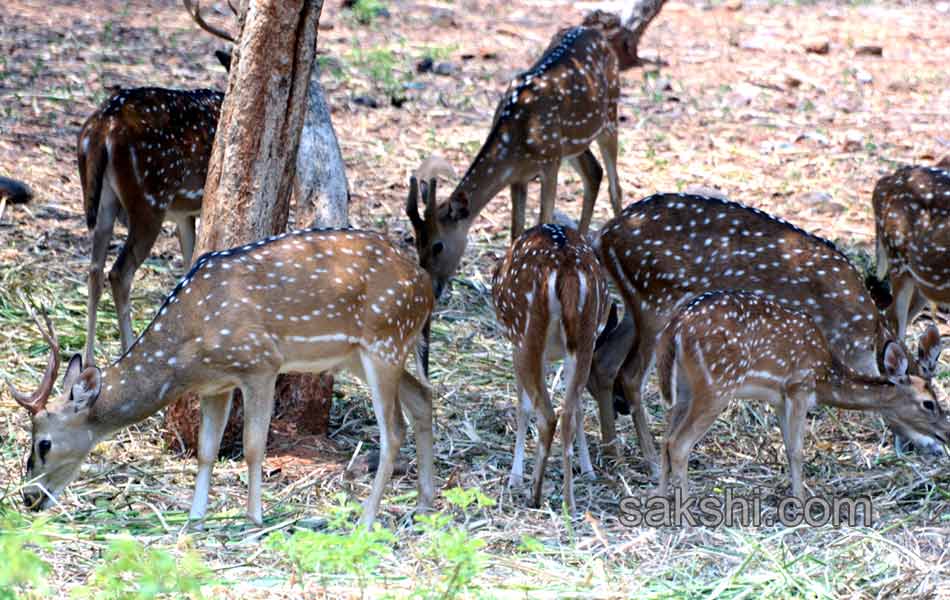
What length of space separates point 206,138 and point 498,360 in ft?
7.49

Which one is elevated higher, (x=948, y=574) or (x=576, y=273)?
(x=576, y=273)

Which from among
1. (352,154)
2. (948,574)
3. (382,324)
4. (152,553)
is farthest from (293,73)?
(352,154)

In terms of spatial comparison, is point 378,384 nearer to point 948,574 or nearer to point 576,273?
point 576,273

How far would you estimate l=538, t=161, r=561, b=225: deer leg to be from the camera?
1041cm

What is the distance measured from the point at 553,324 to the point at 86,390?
2.22 meters

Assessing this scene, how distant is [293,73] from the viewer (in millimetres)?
7133

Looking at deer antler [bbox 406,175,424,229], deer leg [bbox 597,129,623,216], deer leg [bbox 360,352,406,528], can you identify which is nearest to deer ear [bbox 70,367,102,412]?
deer leg [bbox 360,352,406,528]

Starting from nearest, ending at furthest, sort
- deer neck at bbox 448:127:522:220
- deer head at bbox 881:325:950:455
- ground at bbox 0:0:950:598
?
ground at bbox 0:0:950:598, deer head at bbox 881:325:950:455, deer neck at bbox 448:127:522:220

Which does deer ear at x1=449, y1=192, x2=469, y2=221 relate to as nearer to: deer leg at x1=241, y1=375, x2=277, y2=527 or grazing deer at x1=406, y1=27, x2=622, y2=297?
grazing deer at x1=406, y1=27, x2=622, y2=297

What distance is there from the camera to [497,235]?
36.8ft

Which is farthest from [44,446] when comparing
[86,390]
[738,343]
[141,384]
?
[738,343]

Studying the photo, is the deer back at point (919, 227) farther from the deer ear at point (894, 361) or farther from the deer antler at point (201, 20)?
the deer antler at point (201, 20)

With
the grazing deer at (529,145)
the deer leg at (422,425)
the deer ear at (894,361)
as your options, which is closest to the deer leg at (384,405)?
the deer leg at (422,425)

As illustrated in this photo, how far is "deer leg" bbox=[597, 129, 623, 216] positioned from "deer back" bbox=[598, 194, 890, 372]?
3.51 metres
